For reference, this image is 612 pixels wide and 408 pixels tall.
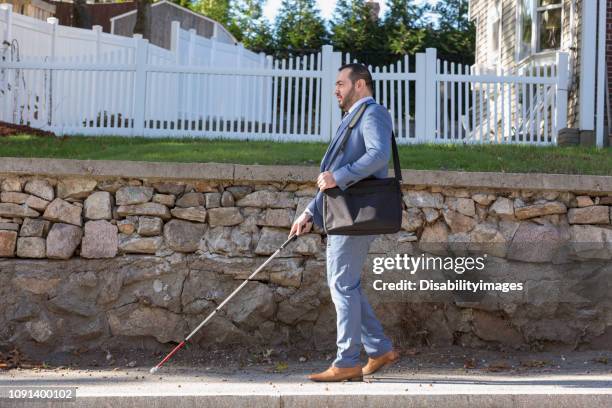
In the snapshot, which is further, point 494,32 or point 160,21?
point 160,21

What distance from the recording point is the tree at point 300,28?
26.5m

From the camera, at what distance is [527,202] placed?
6891 millimetres

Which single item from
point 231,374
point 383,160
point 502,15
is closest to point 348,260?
point 383,160

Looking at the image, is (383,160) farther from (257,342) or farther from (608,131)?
(608,131)

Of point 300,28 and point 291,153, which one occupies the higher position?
point 300,28

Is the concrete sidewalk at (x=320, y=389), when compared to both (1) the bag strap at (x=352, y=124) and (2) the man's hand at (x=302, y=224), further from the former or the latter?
(1) the bag strap at (x=352, y=124)

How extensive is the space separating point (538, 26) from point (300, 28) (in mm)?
13301

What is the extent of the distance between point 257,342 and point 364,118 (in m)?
2.61

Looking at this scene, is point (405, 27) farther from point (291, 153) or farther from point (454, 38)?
point (291, 153)

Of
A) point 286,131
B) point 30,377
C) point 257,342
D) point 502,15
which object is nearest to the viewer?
point 30,377

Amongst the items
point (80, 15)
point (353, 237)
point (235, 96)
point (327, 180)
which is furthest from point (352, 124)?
point (80, 15)

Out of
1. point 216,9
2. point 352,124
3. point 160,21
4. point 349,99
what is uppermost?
point 216,9

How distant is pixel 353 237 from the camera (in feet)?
16.1

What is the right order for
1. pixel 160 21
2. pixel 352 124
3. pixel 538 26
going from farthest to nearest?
1. pixel 160 21
2. pixel 538 26
3. pixel 352 124
